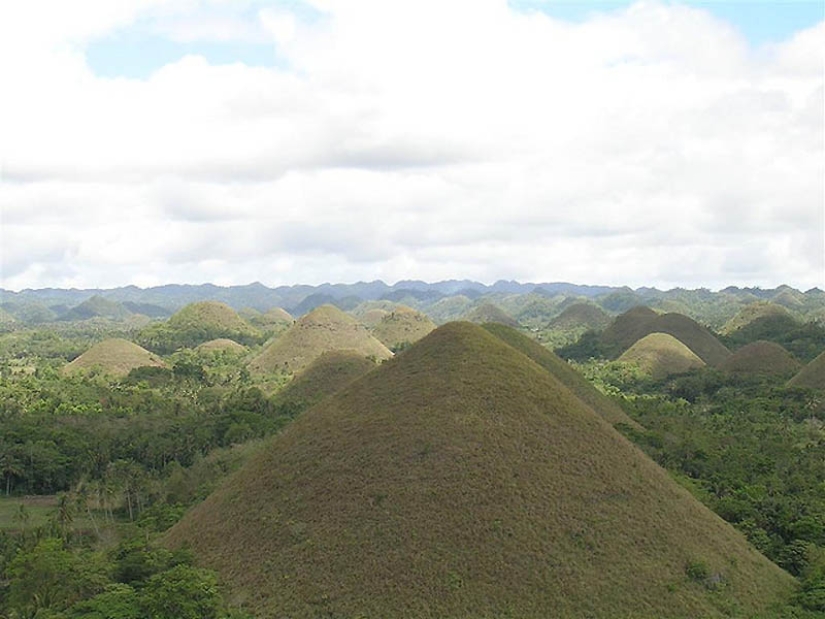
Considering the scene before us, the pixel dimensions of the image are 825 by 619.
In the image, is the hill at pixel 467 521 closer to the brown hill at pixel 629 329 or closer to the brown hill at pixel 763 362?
the brown hill at pixel 763 362

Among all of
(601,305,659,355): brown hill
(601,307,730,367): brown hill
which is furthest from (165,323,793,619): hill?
(601,305,659,355): brown hill

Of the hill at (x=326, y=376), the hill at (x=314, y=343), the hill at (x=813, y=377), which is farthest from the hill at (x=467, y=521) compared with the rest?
the hill at (x=314, y=343)

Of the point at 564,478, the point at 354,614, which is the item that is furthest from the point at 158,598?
the point at 564,478

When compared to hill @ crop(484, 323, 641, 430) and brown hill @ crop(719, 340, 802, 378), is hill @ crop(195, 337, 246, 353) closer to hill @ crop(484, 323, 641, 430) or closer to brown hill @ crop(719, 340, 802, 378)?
brown hill @ crop(719, 340, 802, 378)

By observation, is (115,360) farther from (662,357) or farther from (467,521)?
(467,521)

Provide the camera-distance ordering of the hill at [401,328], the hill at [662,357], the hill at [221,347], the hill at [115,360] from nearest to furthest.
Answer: the hill at [662,357]
the hill at [115,360]
the hill at [221,347]
the hill at [401,328]

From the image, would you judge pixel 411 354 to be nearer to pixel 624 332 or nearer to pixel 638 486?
pixel 638 486

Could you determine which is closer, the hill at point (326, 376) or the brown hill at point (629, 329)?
the hill at point (326, 376)
